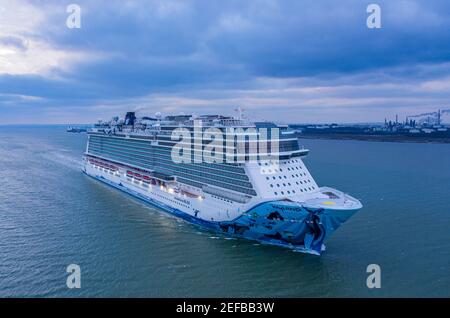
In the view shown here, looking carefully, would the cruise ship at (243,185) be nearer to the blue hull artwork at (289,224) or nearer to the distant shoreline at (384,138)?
the blue hull artwork at (289,224)

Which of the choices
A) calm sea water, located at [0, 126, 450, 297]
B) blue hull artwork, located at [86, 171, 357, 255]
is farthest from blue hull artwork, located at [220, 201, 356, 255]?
calm sea water, located at [0, 126, 450, 297]

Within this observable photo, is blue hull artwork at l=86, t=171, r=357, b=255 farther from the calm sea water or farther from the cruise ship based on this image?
the calm sea water

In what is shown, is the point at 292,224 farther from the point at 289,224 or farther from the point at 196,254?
the point at 196,254

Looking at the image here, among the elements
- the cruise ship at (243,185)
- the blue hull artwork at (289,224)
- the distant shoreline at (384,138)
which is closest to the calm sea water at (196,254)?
the blue hull artwork at (289,224)

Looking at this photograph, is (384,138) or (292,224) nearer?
(292,224)

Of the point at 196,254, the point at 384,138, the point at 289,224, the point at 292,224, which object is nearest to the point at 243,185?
the point at 289,224

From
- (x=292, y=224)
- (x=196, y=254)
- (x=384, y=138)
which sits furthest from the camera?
(x=384, y=138)
